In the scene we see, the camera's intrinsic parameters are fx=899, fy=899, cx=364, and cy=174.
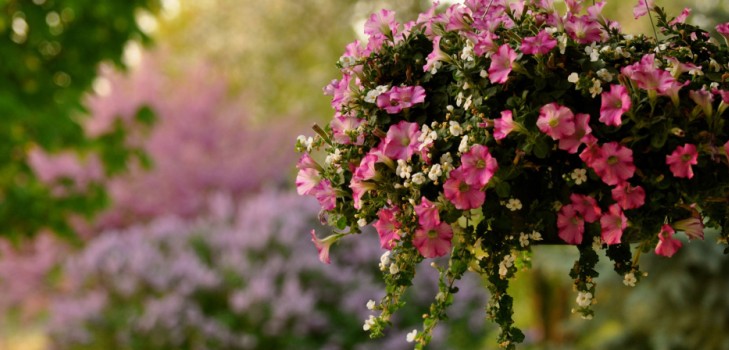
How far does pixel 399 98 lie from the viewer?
1791 mm

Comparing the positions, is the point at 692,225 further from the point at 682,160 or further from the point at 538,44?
the point at 538,44

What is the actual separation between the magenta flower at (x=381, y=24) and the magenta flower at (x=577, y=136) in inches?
19.0

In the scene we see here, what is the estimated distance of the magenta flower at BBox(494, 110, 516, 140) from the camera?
1651 millimetres

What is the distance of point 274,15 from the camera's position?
13.9 m

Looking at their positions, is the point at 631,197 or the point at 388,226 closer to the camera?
the point at 631,197

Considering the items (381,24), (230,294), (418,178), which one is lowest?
(418,178)

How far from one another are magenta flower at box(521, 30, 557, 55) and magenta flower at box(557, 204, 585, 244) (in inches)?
11.8

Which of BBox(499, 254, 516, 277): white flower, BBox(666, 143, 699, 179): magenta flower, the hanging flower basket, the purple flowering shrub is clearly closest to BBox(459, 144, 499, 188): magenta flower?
the hanging flower basket

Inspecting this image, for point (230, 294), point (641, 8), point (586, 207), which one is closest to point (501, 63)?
point (586, 207)

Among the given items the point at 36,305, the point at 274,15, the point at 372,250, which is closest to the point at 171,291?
the point at 372,250

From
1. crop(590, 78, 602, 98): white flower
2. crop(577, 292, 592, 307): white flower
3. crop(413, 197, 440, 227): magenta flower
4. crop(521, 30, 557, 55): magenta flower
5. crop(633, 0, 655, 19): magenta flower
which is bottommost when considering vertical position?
crop(577, 292, 592, 307): white flower

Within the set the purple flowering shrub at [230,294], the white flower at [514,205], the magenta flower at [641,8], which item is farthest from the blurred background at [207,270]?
the white flower at [514,205]

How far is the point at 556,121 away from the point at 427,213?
0.98 feet

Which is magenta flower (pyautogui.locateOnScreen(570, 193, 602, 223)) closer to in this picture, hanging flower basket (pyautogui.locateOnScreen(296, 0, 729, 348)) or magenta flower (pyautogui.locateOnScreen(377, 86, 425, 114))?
hanging flower basket (pyautogui.locateOnScreen(296, 0, 729, 348))
